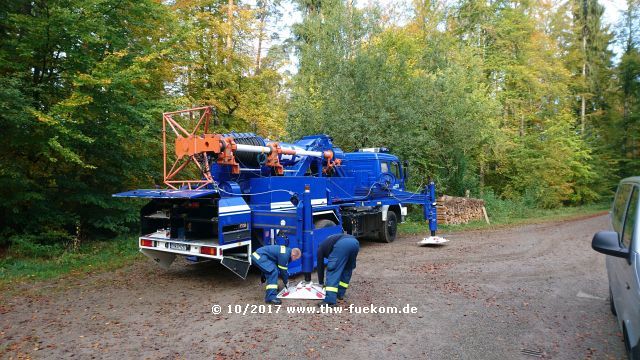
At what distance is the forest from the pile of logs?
1.81 metres

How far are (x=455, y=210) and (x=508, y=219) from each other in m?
3.67

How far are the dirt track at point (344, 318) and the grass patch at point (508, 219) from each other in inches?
250

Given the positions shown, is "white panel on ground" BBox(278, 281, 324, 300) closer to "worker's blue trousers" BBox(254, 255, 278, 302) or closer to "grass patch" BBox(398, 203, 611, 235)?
"worker's blue trousers" BBox(254, 255, 278, 302)

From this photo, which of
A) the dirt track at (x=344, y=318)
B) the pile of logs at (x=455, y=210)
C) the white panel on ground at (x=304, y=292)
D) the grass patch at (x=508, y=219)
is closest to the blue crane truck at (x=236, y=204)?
the white panel on ground at (x=304, y=292)

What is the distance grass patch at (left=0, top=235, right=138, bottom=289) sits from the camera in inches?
315

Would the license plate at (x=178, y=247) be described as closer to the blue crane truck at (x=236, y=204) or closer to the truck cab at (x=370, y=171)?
the blue crane truck at (x=236, y=204)

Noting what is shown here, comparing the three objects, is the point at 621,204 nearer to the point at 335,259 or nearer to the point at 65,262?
the point at 335,259

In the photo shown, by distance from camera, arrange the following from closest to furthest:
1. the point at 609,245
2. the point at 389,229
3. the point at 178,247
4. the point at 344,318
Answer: the point at 609,245 → the point at 344,318 → the point at 178,247 → the point at 389,229

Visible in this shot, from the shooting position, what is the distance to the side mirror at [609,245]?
3469mm

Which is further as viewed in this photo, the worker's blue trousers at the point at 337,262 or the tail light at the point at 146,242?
the tail light at the point at 146,242

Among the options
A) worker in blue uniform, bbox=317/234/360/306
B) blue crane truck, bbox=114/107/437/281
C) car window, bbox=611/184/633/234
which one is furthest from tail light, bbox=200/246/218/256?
car window, bbox=611/184/633/234

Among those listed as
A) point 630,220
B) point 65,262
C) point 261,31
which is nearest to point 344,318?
point 630,220

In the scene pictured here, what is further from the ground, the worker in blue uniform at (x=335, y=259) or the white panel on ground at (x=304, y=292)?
the worker in blue uniform at (x=335, y=259)

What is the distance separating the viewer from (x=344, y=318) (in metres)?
5.63
